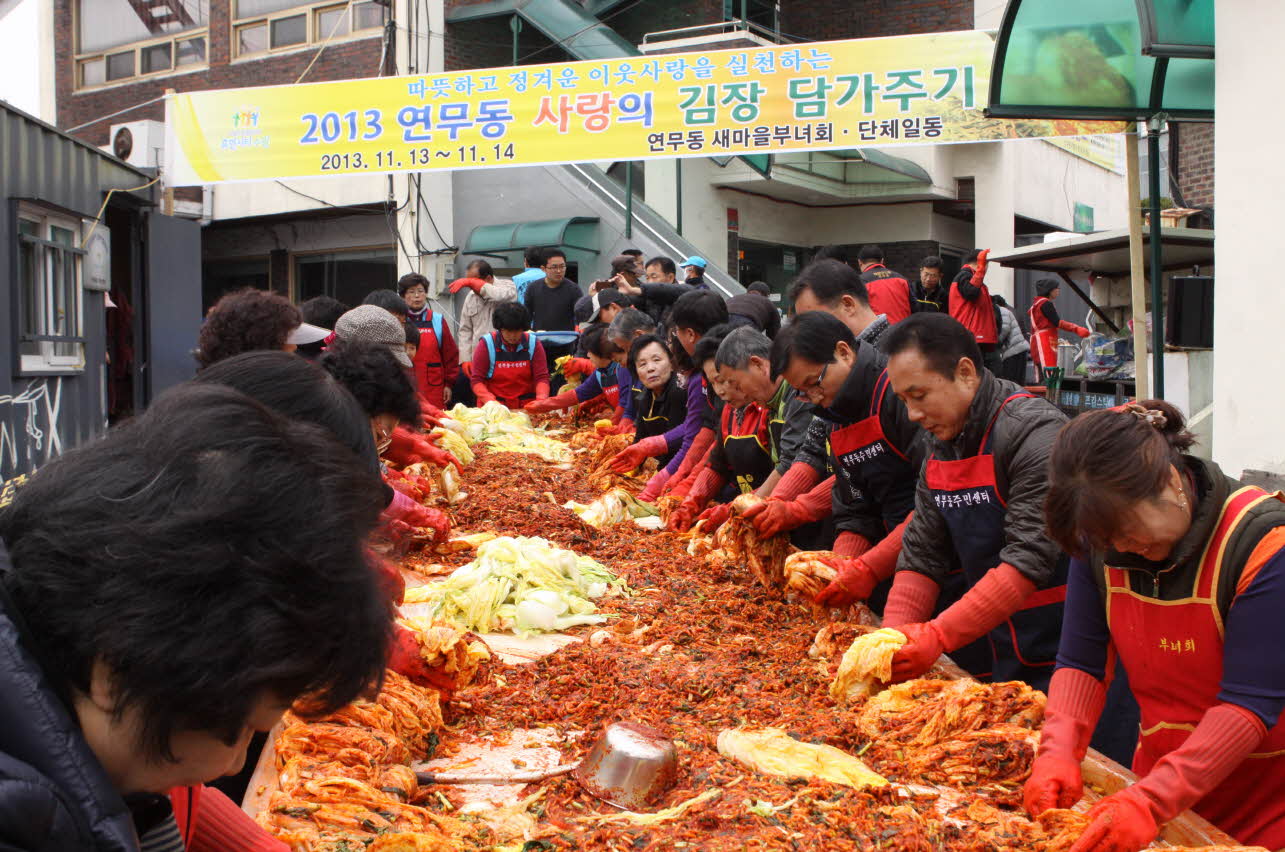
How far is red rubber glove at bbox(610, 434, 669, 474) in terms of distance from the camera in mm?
7258

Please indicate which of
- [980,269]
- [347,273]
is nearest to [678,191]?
[980,269]

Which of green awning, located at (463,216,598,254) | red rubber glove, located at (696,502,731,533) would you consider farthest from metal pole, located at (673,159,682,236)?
red rubber glove, located at (696,502,731,533)

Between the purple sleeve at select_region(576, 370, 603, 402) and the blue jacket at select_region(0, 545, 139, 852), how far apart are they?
8713 mm

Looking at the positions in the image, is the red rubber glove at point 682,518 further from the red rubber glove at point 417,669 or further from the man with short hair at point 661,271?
the man with short hair at point 661,271

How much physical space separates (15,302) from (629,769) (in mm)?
7623

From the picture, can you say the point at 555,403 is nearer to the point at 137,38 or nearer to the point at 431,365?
the point at 431,365

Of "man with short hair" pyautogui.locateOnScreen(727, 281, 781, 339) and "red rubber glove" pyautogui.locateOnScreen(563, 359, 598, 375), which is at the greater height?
"man with short hair" pyautogui.locateOnScreen(727, 281, 781, 339)

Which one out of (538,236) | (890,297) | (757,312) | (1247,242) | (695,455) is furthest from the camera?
(538,236)

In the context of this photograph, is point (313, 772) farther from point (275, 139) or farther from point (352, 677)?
point (275, 139)

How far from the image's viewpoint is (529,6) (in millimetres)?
17172

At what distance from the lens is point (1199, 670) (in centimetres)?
234

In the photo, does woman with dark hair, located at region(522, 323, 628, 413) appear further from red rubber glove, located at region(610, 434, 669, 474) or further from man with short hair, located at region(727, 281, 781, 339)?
man with short hair, located at region(727, 281, 781, 339)

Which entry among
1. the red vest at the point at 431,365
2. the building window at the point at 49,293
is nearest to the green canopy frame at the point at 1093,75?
the red vest at the point at 431,365

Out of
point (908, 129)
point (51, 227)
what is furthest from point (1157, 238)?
point (51, 227)
